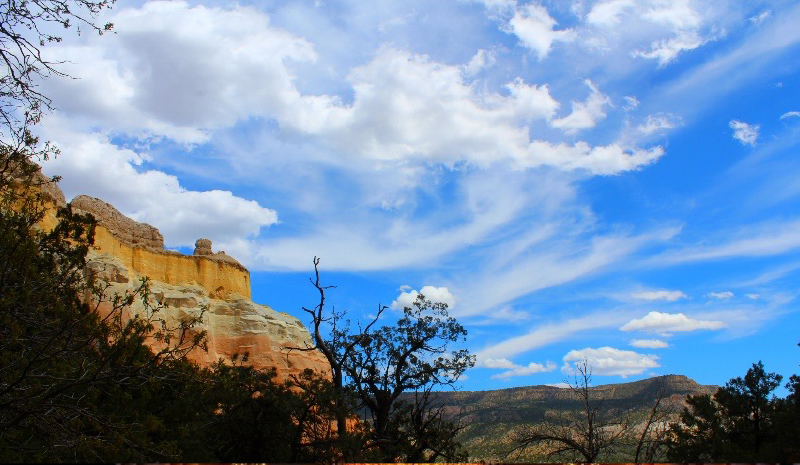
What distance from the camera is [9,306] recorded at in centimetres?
871

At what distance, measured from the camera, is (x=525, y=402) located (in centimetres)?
7012

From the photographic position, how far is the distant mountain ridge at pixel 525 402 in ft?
163

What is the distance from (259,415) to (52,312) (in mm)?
7965

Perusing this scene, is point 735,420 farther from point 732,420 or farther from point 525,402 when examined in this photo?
point 525,402

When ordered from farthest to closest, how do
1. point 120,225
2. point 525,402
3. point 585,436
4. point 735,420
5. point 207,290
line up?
point 525,402 → point 207,290 → point 120,225 → point 735,420 → point 585,436

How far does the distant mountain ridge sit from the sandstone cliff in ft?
48.0

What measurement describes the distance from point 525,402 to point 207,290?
3673 cm

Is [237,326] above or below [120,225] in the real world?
below

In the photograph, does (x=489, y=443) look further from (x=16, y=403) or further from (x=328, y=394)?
(x=16, y=403)

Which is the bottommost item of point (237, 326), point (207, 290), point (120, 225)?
point (237, 326)

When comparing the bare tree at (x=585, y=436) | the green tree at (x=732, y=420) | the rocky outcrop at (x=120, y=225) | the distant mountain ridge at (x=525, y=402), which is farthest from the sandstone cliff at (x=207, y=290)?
the bare tree at (x=585, y=436)

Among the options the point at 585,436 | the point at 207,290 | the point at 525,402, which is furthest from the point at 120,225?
the point at 585,436

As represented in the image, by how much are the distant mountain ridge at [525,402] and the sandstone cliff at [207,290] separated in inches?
576

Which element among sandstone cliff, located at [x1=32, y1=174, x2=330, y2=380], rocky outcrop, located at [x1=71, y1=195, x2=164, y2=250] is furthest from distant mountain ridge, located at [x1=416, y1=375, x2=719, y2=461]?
rocky outcrop, located at [x1=71, y1=195, x2=164, y2=250]
